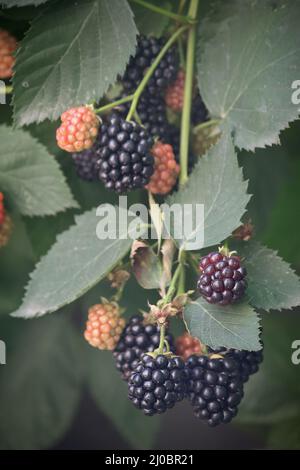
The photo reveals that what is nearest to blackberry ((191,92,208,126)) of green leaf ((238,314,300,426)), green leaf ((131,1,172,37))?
green leaf ((131,1,172,37))

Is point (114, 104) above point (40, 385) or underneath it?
above

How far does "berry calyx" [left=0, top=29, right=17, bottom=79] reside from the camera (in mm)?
1145

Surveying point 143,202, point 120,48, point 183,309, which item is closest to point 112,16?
point 120,48

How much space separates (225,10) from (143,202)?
0.36 m

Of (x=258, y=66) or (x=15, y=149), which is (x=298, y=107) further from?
(x=15, y=149)

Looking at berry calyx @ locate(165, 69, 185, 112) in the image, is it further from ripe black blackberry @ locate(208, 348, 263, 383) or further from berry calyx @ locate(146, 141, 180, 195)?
ripe black blackberry @ locate(208, 348, 263, 383)

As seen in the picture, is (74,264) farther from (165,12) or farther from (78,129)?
(165,12)

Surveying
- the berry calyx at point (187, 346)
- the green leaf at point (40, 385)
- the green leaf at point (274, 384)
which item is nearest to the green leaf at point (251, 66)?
the berry calyx at point (187, 346)

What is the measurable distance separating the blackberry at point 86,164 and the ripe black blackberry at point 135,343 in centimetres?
28

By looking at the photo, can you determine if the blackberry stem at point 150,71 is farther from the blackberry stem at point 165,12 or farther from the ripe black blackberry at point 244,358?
the ripe black blackberry at point 244,358

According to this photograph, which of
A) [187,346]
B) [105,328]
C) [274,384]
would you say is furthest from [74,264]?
[274,384]

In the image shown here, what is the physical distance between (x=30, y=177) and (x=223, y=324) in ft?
1.59

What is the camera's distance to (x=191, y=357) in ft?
3.19

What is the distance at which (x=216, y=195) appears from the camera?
99cm
